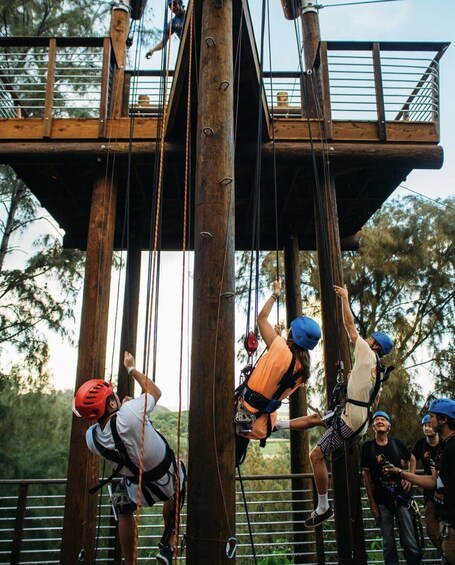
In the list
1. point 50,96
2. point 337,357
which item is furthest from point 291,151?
point 50,96

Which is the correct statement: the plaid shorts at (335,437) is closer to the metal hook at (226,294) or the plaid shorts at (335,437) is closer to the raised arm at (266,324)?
the raised arm at (266,324)

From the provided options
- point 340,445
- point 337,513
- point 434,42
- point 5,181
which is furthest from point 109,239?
point 5,181

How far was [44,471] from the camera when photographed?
1241 cm

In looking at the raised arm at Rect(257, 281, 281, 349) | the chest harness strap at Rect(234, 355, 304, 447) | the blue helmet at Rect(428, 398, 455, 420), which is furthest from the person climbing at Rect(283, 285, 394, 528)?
the raised arm at Rect(257, 281, 281, 349)

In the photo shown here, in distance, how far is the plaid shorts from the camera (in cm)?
421

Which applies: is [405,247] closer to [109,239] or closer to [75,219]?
[75,219]

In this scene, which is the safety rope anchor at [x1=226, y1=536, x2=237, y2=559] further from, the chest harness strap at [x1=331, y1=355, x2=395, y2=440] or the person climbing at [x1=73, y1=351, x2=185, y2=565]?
the chest harness strap at [x1=331, y1=355, x2=395, y2=440]

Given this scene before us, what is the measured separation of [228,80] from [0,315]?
37.1 ft

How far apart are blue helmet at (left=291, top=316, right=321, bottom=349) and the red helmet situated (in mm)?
1417

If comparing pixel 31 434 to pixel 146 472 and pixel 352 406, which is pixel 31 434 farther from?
pixel 352 406

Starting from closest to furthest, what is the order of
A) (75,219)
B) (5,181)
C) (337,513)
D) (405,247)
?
(337,513)
(75,219)
(5,181)
(405,247)

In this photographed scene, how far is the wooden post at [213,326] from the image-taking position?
9.93ft

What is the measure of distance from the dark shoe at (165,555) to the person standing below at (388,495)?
2.13 metres

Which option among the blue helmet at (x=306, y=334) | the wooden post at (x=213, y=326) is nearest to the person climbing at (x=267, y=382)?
the blue helmet at (x=306, y=334)
